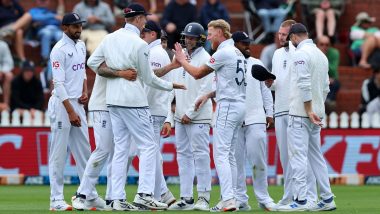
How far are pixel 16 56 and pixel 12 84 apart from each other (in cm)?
237

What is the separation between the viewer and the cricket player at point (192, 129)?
56.5 feet

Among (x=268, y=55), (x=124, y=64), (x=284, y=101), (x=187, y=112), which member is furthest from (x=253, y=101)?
(x=268, y=55)

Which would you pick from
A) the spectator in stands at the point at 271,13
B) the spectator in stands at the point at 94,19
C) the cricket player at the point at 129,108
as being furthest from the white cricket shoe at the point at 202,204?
the spectator in stands at the point at 271,13

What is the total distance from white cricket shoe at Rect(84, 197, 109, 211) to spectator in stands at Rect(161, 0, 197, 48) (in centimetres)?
1099

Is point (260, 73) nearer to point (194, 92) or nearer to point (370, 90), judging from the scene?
point (194, 92)

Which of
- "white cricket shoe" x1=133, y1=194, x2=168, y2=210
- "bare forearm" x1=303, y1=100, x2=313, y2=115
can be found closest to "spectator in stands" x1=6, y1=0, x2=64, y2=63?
"bare forearm" x1=303, y1=100, x2=313, y2=115

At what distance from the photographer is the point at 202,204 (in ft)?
56.0

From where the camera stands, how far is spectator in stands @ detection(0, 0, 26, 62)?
2744cm

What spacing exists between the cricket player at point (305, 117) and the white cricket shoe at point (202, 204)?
1147 millimetres

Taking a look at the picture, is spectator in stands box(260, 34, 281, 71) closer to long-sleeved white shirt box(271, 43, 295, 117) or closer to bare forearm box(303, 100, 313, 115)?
long-sleeved white shirt box(271, 43, 295, 117)

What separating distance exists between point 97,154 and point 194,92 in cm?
207

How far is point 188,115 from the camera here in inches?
677

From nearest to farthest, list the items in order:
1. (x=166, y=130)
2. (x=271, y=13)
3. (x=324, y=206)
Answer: (x=324, y=206) < (x=166, y=130) < (x=271, y=13)

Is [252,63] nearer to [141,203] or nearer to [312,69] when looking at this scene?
[312,69]
